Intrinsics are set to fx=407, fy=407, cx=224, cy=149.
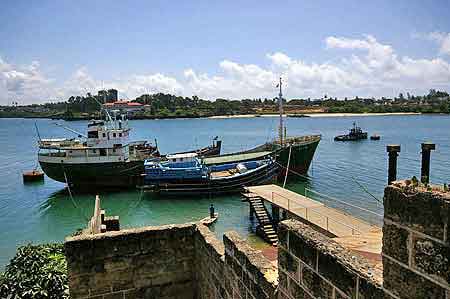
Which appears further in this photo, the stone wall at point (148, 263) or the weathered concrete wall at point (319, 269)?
the stone wall at point (148, 263)

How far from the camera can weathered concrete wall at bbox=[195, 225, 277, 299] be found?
4.73 m

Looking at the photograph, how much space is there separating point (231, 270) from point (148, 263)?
2.51 meters

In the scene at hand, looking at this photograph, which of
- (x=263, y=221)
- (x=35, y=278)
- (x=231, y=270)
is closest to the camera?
(x=231, y=270)

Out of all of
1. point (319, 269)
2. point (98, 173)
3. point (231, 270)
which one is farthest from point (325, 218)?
point (98, 173)

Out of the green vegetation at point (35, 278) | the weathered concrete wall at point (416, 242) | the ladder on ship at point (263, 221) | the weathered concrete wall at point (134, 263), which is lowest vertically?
the ladder on ship at point (263, 221)

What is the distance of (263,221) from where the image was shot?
2206 cm

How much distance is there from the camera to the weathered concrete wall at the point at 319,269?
2795 millimetres

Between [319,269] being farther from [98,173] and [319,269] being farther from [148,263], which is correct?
[98,173]

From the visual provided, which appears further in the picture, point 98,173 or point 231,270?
point 98,173

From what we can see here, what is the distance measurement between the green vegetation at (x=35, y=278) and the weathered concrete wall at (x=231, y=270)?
3990 millimetres

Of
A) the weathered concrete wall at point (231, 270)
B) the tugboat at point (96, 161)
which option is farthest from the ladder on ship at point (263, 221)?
the tugboat at point (96, 161)

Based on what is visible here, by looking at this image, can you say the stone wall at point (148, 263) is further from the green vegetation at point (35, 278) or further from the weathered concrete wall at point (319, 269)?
the green vegetation at point (35, 278)

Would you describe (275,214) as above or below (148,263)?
below

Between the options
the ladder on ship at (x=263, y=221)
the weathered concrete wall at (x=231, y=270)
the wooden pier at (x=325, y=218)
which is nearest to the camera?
the weathered concrete wall at (x=231, y=270)
